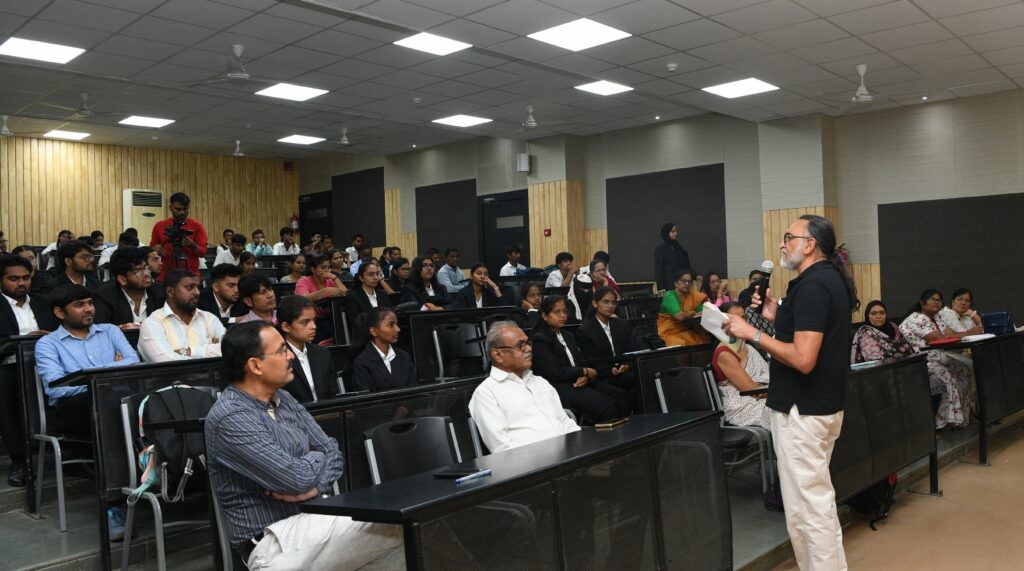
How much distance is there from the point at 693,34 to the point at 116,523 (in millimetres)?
6758

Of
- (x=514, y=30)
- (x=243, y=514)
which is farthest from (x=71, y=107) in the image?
(x=243, y=514)

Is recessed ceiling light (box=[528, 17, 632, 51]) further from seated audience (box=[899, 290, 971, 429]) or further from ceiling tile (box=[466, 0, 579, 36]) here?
seated audience (box=[899, 290, 971, 429])

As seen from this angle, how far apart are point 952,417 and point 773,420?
177 inches

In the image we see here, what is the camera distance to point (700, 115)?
43.1 ft

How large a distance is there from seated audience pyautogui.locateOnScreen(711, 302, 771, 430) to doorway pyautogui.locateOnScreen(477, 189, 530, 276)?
32.1 feet

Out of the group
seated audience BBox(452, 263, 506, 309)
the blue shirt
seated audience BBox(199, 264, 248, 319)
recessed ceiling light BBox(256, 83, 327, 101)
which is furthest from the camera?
recessed ceiling light BBox(256, 83, 327, 101)

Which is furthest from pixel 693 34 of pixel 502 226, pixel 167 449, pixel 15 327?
pixel 502 226

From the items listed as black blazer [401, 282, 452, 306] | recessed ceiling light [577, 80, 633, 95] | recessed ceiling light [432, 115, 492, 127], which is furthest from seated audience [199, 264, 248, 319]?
recessed ceiling light [432, 115, 492, 127]

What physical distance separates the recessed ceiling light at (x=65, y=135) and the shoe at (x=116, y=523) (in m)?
12.1

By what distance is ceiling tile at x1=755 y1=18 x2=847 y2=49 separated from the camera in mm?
7871

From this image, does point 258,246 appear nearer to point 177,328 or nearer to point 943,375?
→ point 177,328

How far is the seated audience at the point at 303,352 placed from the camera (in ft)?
13.7

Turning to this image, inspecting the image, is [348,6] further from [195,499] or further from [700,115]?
[700,115]

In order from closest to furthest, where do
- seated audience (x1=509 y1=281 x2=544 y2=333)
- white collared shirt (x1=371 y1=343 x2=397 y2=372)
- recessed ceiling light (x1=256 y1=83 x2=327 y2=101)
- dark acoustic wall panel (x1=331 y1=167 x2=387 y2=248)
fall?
white collared shirt (x1=371 y1=343 x2=397 y2=372) → seated audience (x1=509 y1=281 x2=544 y2=333) → recessed ceiling light (x1=256 y1=83 x2=327 y2=101) → dark acoustic wall panel (x1=331 y1=167 x2=387 y2=248)
